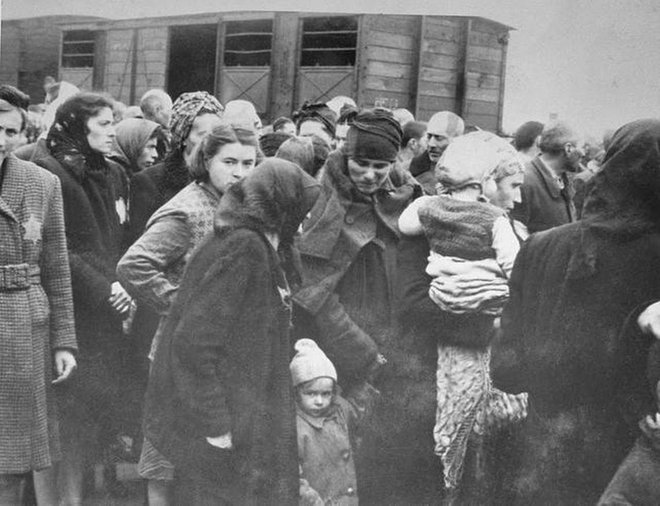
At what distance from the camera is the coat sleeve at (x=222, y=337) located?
334cm

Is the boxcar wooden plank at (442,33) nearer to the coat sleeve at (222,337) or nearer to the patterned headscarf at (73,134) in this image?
the coat sleeve at (222,337)

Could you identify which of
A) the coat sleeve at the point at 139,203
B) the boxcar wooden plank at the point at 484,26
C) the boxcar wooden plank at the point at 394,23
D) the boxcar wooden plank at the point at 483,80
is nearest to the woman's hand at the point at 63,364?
the coat sleeve at the point at 139,203

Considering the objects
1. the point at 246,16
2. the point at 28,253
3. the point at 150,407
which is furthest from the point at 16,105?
the point at 150,407

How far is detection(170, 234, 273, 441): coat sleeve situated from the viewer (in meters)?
3.34

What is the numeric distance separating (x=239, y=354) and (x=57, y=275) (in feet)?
2.46

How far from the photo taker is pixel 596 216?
10.6ft

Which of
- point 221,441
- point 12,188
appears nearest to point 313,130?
point 12,188

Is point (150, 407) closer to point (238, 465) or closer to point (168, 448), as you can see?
point (168, 448)

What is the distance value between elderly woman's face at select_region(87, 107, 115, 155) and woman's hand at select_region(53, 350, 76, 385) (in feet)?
2.53

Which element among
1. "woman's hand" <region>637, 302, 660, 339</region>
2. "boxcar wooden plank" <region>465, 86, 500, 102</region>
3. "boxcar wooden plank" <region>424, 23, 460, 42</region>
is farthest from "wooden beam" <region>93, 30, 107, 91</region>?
"woman's hand" <region>637, 302, 660, 339</region>

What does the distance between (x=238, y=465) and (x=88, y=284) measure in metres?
0.99

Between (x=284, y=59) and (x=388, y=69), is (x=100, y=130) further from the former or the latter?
(x=388, y=69)

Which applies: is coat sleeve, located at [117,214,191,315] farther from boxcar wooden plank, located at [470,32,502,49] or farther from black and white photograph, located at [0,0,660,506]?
boxcar wooden plank, located at [470,32,502,49]

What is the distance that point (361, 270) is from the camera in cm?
397
